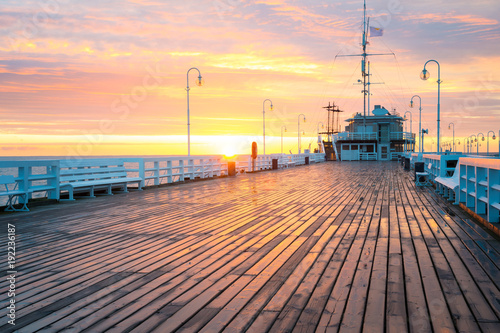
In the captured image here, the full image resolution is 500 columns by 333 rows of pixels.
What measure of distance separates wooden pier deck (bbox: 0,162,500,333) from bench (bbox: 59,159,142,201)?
108 inches

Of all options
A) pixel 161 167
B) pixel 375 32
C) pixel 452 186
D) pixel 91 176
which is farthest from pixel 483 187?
pixel 375 32

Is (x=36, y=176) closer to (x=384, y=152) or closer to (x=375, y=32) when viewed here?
(x=375, y=32)

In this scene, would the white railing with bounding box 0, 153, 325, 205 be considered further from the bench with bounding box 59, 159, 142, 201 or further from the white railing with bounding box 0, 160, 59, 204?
the bench with bounding box 59, 159, 142, 201

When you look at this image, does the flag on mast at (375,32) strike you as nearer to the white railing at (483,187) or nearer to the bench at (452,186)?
the bench at (452,186)

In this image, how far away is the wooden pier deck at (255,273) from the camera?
10.4 ft

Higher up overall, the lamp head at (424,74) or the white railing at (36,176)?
the lamp head at (424,74)

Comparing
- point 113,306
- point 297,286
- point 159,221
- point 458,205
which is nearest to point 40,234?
point 159,221

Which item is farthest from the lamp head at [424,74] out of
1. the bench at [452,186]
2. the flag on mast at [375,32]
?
the flag on mast at [375,32]

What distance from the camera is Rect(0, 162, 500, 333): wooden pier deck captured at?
3158 mm

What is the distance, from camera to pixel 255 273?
431cm

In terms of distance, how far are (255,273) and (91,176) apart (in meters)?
9.00

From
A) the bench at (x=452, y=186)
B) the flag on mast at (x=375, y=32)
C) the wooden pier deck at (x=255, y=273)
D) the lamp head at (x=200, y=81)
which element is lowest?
the wooden pier deck at (x=255, y=273)

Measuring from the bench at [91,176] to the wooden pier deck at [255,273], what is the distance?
275cm

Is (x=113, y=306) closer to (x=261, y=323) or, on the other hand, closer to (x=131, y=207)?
(x=261, y=323)
